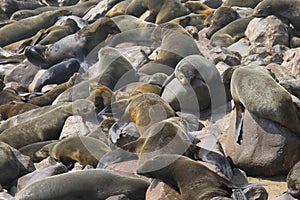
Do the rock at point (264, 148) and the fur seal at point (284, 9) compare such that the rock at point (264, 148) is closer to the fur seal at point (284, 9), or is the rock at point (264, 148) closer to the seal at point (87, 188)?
the seal at point (87, 188)

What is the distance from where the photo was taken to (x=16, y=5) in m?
19.2

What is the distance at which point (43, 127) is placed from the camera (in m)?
8.98

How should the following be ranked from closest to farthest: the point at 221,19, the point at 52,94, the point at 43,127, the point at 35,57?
the point at 43,127, the point at 52,94, the point at 221,19, the point at 35,57

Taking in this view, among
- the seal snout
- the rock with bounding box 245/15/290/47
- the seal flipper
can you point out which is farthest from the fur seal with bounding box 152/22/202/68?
the seal flipper

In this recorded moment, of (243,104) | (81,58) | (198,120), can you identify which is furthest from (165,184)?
(81,58)

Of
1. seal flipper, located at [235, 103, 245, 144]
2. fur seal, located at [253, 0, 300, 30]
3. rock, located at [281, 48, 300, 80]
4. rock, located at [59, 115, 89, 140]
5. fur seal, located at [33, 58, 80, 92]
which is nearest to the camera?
seal flipper, located at [235, 103, 245, 144]

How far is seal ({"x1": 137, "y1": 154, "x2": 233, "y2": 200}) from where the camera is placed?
214 inches

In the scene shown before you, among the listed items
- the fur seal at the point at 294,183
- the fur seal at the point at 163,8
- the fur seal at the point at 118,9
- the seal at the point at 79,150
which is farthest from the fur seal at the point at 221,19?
the fur seal at the point at 294,183

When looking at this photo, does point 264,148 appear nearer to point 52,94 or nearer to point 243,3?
point 52,94

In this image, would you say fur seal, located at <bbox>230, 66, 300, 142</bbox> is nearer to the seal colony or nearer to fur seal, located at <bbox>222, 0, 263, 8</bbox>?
the seal colony

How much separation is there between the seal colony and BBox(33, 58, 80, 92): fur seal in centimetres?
2

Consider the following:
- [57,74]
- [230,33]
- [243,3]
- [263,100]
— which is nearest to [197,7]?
[243,3]

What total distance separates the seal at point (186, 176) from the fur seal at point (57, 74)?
5.90m

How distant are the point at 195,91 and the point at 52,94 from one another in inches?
123
